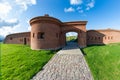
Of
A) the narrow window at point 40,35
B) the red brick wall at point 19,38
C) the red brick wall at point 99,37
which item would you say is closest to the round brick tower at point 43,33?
the narrow window at point 40,35

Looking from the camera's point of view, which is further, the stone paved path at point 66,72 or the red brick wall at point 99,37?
the red brick wall at point 99,37

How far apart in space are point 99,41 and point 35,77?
20.1 m

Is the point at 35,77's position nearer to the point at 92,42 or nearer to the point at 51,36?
the point at 51,36

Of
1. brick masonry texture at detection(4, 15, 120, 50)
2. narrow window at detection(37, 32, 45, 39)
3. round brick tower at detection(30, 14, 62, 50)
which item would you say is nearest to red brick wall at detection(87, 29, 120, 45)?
brick masonry texture at detection(4, 15, 120, 50)

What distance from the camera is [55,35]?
1781 centimetres

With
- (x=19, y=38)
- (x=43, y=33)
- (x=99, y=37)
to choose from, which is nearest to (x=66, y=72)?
(x=43, y=33)

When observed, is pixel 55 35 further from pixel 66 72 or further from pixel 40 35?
pixel 66 72

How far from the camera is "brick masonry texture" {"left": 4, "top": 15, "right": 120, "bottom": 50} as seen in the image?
16359 mm

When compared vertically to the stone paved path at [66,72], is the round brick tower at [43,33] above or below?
above

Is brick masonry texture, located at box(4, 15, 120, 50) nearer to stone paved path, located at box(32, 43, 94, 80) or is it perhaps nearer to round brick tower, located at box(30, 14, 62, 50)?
round brick tower, located at box(30, 14, 62, 50)

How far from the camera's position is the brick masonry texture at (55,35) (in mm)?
16359

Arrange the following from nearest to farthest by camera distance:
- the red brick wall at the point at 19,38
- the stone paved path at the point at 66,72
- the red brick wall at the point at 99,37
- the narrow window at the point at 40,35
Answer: the stone paved path at the point at 66,72, the narrow window at the point at 40,35, the red brick wall at the point at 99,37, the red brick wall at the point at 19,38

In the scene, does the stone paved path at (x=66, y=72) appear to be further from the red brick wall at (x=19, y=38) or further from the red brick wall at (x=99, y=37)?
the red brick wall at (x=19, y=38)

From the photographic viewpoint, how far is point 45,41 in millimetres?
16266
